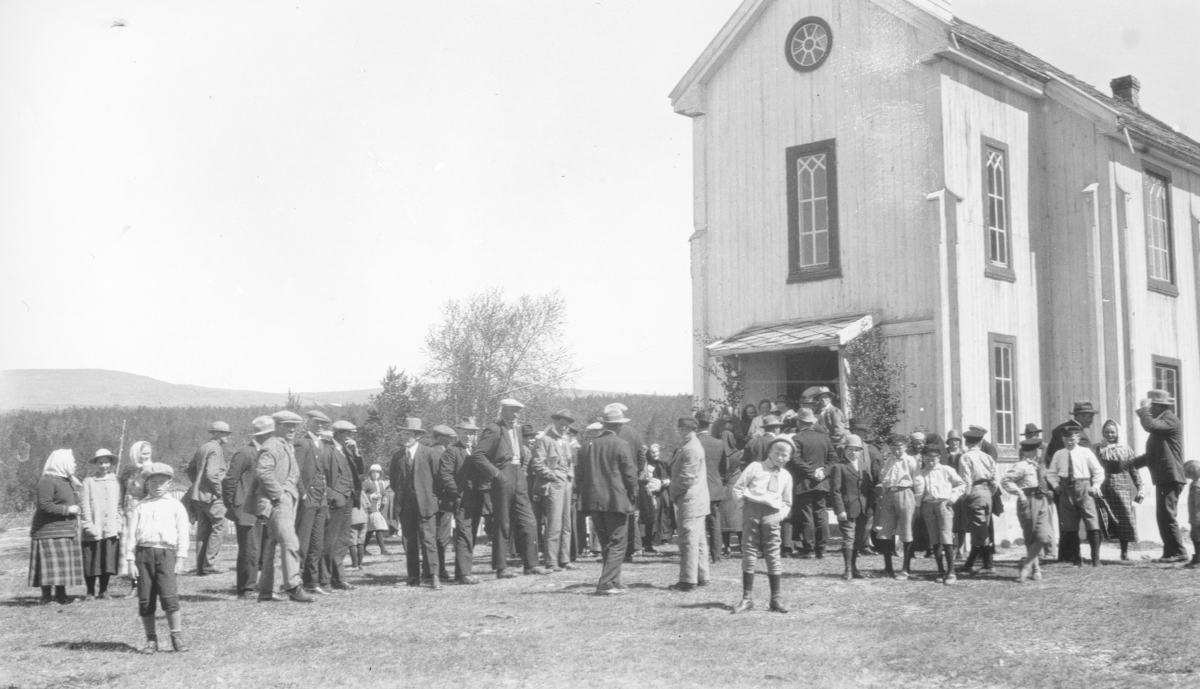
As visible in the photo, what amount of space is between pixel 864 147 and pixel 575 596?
10103mm

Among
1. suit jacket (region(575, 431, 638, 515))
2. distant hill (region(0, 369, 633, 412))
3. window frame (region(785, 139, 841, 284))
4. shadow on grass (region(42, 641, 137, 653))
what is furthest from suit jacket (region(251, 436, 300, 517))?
distant hill (region(0, 369, 633, 412))

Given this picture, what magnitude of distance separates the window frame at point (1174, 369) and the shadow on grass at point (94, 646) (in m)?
17.2

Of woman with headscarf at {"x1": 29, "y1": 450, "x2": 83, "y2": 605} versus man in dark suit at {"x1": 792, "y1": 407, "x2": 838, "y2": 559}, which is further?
man in dark suit at {"x1": 792, "y1": 407, "x2": 838, "y2": 559}

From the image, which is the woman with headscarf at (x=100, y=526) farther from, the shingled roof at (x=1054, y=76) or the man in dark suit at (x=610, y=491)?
the shingled roof at (x=1054, y=76)

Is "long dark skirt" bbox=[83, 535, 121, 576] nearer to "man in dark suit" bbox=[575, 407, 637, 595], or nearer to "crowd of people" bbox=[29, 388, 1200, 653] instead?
"crowd of people" bbox=[29, 388, 1200, 653]

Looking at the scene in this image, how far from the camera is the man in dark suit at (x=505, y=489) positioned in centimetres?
1297

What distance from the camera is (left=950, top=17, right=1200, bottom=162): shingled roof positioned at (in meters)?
18.4

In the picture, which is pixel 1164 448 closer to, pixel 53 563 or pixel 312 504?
pixel 312 504

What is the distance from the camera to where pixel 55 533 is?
12.0 meters

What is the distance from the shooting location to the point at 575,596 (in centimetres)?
1136

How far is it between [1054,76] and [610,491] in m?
12.6

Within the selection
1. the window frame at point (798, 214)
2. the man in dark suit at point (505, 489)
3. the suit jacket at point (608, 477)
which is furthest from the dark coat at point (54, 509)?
the window frame at point (798, 214)

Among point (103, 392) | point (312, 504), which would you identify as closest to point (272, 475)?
point (312, 504)

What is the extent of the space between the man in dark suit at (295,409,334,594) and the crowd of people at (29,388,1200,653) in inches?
0.7
